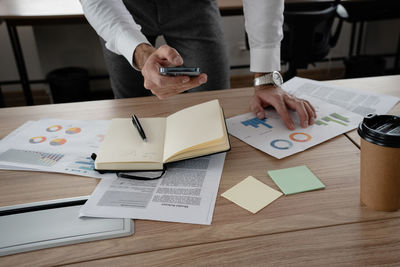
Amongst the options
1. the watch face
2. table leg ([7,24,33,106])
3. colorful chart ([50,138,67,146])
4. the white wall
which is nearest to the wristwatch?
the watch face

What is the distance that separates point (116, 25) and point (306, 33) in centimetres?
147

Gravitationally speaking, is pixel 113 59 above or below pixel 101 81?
above

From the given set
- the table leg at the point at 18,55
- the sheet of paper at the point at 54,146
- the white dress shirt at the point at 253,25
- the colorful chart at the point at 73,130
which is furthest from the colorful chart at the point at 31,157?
the table leg at the point at 18,55

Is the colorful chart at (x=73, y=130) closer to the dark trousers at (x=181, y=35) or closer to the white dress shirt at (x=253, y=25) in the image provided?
the white dress shirt at (x=253, y=25)

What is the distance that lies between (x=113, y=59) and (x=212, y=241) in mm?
941

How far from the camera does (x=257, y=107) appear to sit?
3.27ft

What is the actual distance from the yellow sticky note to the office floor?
2801mm

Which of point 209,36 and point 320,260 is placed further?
point 209,36

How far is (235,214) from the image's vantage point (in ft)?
1.98

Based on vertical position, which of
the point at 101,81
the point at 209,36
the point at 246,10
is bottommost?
the point at 101,81

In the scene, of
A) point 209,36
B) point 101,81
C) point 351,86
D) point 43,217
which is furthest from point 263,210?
point 101,81

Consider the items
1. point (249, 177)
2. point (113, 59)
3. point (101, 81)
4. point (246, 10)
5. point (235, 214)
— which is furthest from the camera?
point (101, 81)

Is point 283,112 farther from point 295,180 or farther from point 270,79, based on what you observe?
point 295,180

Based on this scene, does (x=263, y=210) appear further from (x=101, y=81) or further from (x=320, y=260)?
(x=101, y=81)
